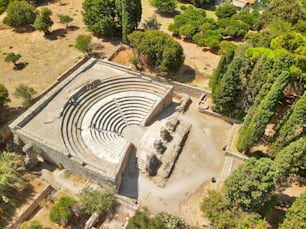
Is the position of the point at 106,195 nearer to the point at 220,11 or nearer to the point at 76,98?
the point at 76,98

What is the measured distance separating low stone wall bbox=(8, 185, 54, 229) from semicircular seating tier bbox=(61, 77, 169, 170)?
4.98m

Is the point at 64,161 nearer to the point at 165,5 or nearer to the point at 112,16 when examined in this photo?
the point at 112,16

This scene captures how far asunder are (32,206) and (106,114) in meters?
15.6

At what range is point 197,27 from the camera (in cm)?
Result: 5725

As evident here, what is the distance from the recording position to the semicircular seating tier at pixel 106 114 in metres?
35.6

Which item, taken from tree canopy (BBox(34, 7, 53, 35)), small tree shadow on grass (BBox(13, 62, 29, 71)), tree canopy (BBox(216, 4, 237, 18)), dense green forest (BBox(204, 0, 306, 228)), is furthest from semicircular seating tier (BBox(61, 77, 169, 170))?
tree canopy (BBox(216, 4, 237, 18))

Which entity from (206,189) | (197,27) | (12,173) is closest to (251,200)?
(206,189)

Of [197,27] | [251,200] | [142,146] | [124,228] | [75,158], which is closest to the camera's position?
[251,200]

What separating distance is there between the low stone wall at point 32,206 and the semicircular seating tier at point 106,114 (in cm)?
498

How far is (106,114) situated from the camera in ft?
134

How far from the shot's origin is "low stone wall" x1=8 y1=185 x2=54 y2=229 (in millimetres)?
29828

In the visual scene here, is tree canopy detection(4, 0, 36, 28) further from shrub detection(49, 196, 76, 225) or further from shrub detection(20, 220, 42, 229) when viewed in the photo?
shrub detection(20, 220, 42, 229)

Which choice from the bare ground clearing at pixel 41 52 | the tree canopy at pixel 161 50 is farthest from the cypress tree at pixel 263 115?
the bare ground clearing at pixel 41 52

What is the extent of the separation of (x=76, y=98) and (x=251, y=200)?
87.9 feet
